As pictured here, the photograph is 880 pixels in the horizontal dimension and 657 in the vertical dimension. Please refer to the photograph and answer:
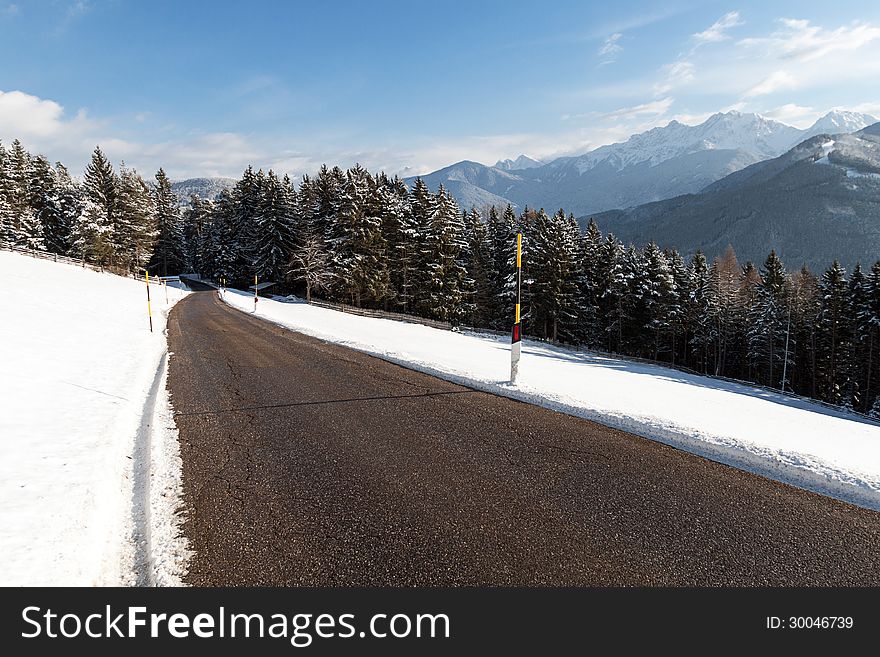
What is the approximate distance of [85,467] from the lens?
4758 mm

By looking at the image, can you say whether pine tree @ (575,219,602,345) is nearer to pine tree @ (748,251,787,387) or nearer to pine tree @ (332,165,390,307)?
pine tree @ (748,251,787,387)

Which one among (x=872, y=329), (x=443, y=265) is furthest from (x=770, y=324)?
(x=443, y=265)

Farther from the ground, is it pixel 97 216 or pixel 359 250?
pixel 97 216

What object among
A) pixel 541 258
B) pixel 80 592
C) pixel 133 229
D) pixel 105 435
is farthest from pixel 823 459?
pixel 133 229

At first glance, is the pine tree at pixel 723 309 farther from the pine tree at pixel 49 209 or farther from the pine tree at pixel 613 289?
the pine tree at pixel 49 209

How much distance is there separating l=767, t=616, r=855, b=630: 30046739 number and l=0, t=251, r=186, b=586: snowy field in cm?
396

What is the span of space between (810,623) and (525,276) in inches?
1695

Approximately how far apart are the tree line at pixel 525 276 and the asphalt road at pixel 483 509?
117ft

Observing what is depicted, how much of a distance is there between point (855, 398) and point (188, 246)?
342ft

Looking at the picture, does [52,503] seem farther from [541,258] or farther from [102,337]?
[541,258]

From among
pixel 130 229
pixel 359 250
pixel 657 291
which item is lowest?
pixel 657 291

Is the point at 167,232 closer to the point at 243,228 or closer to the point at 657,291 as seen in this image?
the point at 243,228

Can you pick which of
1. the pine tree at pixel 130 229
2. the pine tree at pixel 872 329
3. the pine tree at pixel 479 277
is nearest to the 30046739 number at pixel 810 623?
the pine tree at pixel 479 277

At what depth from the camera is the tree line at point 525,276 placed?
41469mm
